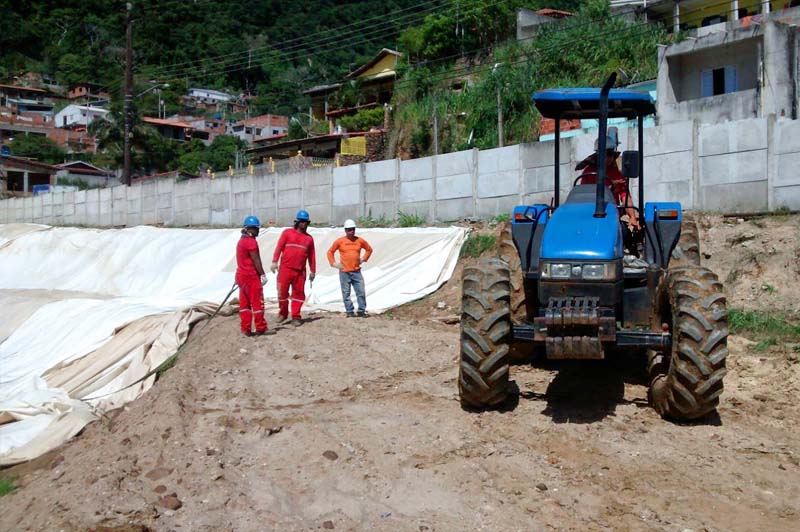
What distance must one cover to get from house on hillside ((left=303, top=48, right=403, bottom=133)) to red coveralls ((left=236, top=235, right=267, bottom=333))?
4430cm

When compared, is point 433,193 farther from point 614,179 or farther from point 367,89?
point 367,89

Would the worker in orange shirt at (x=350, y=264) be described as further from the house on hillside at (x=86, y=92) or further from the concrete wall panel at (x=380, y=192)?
the house on hillside at (x=86, y=92)

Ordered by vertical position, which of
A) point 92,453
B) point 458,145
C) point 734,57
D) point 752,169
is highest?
point 734,57

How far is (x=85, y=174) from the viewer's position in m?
65.1

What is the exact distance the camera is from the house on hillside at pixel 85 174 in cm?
6197

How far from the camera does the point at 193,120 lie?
9931 cm

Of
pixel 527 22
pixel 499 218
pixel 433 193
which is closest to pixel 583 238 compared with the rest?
pixel 499 218

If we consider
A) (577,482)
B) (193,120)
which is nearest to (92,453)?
(577,482)

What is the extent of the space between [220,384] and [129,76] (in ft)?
100

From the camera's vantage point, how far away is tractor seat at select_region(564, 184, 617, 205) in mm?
7562

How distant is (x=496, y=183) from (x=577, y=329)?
1065cm

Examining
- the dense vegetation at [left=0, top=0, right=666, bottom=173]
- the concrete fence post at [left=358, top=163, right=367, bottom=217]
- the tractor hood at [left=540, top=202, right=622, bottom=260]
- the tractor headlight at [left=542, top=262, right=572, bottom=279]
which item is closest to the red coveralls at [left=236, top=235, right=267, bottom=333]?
the tractor hood at [left=540, top=202, right=622, bottom=260]

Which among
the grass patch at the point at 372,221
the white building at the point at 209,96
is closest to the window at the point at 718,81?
the grass patch at the point at 372,221

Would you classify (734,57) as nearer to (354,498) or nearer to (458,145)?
(458,145)
